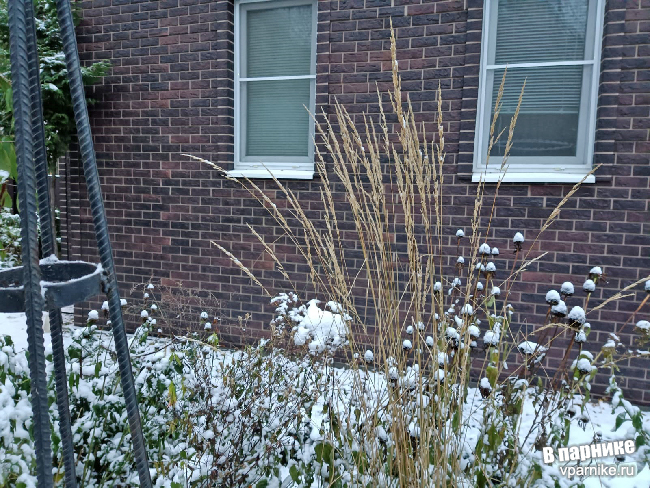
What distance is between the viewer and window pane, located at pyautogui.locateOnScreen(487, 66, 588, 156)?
3525mm


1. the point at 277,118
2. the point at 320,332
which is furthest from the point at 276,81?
the point at 320,332

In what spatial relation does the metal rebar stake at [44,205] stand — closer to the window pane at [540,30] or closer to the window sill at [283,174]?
the window sill at [283,174]

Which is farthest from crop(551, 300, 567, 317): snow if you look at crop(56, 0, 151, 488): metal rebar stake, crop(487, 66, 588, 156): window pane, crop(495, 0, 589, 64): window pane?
crop(495, 0, 589, 64): window pane

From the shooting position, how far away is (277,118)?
438 centimetres

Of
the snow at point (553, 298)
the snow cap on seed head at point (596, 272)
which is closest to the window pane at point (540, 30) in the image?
the snow cap on seed head at point (596, 272)

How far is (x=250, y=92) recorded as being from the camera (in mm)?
4449

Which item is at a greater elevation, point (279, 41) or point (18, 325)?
point (279, 41)

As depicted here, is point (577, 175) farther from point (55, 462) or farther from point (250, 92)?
point (55, 462)

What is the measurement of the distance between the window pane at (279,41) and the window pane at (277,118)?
120mm

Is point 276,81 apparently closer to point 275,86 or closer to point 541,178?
point 275,86

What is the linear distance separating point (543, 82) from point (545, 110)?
0.67ft

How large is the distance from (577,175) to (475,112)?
85 cm

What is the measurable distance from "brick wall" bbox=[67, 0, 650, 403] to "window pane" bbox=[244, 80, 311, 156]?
0.22m

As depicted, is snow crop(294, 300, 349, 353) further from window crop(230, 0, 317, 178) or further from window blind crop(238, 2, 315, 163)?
window blind crop(238, 2, 315, 163)
